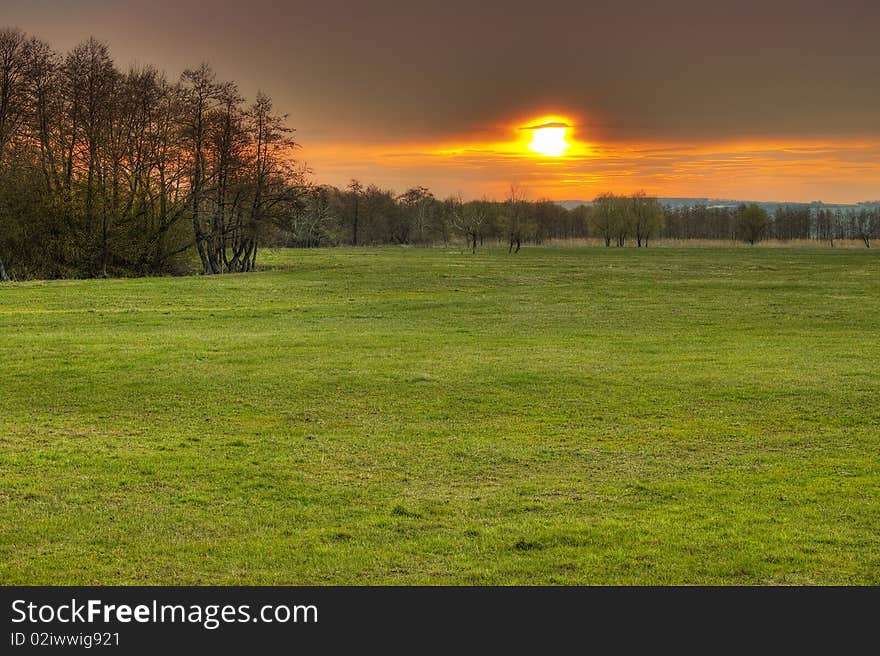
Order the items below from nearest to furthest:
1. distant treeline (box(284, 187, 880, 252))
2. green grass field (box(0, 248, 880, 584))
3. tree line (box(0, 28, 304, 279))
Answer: green grass field (box(0, 248, 880, 584))
tree line (box(0, 28, 304, 279))
distant treeline (box(284, 187, 880, 252))

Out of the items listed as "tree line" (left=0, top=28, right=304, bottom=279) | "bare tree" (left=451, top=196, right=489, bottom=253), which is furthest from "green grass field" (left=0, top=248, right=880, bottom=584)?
"bare tree" (left=451, top=196, right=489, bottom=253)

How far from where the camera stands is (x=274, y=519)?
9875 millimetres

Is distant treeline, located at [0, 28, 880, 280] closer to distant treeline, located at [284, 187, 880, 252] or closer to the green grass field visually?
the green grass field

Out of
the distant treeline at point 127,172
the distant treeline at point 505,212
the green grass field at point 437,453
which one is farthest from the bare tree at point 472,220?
the green grass field at point 437,453

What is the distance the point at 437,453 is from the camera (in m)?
13.0

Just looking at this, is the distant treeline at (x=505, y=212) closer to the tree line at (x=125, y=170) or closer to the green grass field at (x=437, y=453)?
the tree line at (x=125, y=170)

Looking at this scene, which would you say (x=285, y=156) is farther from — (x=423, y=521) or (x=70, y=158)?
(x=423, y=521)


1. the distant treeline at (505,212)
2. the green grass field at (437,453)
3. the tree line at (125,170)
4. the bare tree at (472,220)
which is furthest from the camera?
the distant treeline at (505,212)

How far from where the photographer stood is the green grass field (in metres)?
8.59

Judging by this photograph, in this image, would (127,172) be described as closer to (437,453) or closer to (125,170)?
(125,170)

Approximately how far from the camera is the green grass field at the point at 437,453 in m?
8.59
